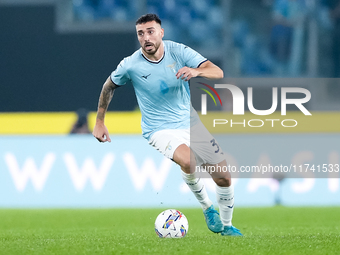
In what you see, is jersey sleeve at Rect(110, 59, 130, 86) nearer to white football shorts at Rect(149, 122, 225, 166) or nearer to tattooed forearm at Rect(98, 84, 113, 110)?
tattooed forearm at Rect(98, 84, 113, 110)

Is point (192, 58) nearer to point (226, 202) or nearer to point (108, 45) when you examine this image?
point (226, 202)

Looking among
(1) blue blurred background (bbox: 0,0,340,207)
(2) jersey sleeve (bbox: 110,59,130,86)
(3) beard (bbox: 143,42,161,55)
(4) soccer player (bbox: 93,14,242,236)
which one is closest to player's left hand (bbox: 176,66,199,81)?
(4) soccer player (bbox: 93,14,242,236)

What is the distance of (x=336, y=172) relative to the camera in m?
9.43

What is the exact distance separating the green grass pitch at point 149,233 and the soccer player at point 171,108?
1.16 feet

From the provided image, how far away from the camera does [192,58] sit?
542 cm

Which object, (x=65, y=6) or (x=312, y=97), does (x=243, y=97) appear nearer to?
(x=312, y=97)

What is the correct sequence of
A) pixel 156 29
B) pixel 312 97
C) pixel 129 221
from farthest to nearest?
Answer: 1. pixel 312 97
2. pixel 129 221
3. pixel 156 29

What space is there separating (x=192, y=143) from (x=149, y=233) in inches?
41.8

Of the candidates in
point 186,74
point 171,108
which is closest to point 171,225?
point 171,108

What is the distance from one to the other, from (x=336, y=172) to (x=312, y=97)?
3710mm

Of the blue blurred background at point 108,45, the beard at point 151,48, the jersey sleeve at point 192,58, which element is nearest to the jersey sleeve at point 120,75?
the beard at point 151,48

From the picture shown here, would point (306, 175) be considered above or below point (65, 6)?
below

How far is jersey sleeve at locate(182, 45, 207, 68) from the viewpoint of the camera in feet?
17.6

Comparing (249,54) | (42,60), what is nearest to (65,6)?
(42,60)
